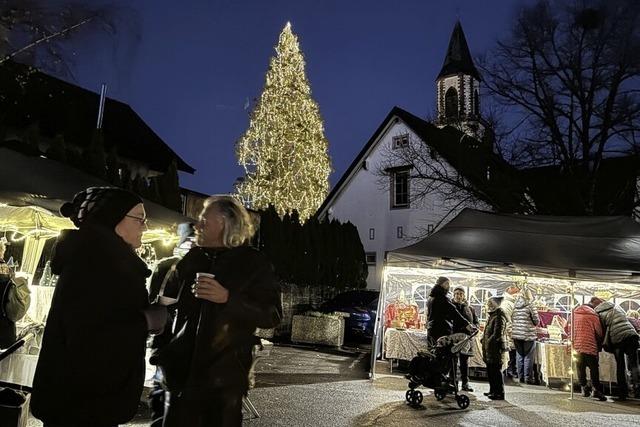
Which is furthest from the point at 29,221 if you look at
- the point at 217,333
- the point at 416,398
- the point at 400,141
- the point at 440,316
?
the point at 400,141

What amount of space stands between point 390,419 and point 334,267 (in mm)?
16535

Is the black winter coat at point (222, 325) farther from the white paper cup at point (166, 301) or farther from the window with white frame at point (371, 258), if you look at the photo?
the window with white frame at point (371, 258)

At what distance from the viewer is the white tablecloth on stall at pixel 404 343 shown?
12719 millimetres

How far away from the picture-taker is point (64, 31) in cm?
1470

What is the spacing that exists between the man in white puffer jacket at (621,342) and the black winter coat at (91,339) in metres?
10.6

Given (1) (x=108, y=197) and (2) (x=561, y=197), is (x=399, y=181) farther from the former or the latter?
(1) (x=108, y=197)

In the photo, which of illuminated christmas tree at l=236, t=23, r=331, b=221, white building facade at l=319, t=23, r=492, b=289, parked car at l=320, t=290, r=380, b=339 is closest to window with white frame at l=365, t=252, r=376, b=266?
white building facade at l=319, t=23, r=492, b=289

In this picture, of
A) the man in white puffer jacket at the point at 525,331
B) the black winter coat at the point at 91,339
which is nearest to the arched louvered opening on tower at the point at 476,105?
the man in white puffer jacket at the point at 525,331

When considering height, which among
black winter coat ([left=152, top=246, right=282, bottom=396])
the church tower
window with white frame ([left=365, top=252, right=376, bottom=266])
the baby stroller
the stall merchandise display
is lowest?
the baby stroller

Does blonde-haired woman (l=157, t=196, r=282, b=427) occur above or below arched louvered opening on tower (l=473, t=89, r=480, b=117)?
below

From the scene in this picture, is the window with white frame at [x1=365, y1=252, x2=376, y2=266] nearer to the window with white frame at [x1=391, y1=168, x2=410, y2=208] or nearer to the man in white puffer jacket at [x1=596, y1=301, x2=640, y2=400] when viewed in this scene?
the window with white frame at [x1=391, y1=168, x2=410, y2=208]

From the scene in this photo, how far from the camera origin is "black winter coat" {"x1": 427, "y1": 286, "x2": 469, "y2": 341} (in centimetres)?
922

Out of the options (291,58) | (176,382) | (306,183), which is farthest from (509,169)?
(176,382)

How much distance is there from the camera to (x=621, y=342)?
Answer: 10.8 metres
